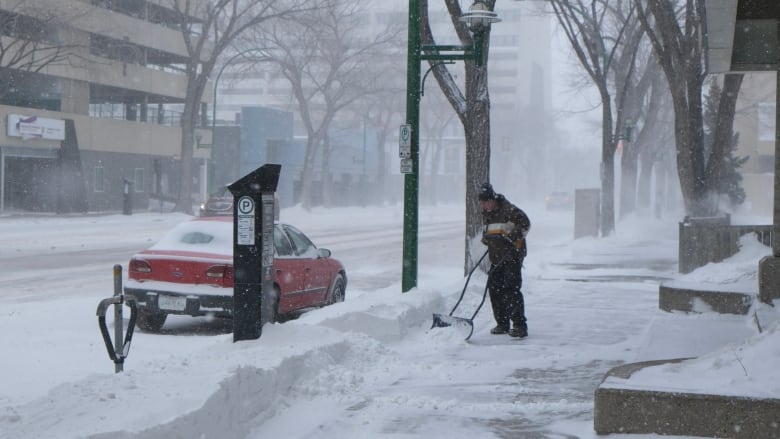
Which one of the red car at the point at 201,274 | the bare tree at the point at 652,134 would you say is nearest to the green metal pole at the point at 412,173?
the red car at the point at 201,274

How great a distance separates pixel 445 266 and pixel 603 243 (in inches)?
346

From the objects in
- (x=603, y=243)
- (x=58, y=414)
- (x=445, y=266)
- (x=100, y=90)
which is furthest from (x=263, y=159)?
(x=58, y=414)

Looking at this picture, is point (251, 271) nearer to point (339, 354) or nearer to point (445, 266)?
point (339, 354)

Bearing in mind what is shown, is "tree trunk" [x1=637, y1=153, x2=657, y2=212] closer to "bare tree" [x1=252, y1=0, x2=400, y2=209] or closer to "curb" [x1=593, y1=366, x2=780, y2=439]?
"bare tree" [x1=252, y1=0, x2=400, y2=209]

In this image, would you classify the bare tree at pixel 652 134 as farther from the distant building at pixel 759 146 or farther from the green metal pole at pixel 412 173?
the green metal pole at pixel 412 173

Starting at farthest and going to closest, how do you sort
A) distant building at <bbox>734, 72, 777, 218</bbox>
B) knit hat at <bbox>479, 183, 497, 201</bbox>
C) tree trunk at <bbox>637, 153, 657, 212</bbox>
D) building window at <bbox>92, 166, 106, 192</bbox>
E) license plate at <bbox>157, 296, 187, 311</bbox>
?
distant building at <bbox>734, 72, 777, 218</bbox> → tree trunk at <bbox>637, 153, 657, 212</bbox> → building window at <bbox>92, 166, 106, 192</bbox> → license plate at <bbox>157, 296, 187, 311</bbox> → knit hat at <bbox>479, 183, 497, 201</bbox>

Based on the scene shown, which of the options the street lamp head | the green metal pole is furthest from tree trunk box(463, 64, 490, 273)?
the green metal pole

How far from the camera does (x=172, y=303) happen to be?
11.5m

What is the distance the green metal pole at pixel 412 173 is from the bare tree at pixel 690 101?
8483 millimetres

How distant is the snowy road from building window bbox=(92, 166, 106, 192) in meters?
29.7

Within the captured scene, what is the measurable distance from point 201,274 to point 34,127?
108ft

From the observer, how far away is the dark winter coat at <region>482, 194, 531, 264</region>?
34.0ft

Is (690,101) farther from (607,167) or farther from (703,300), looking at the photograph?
(607,167)

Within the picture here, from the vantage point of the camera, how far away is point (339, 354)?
870 cm
